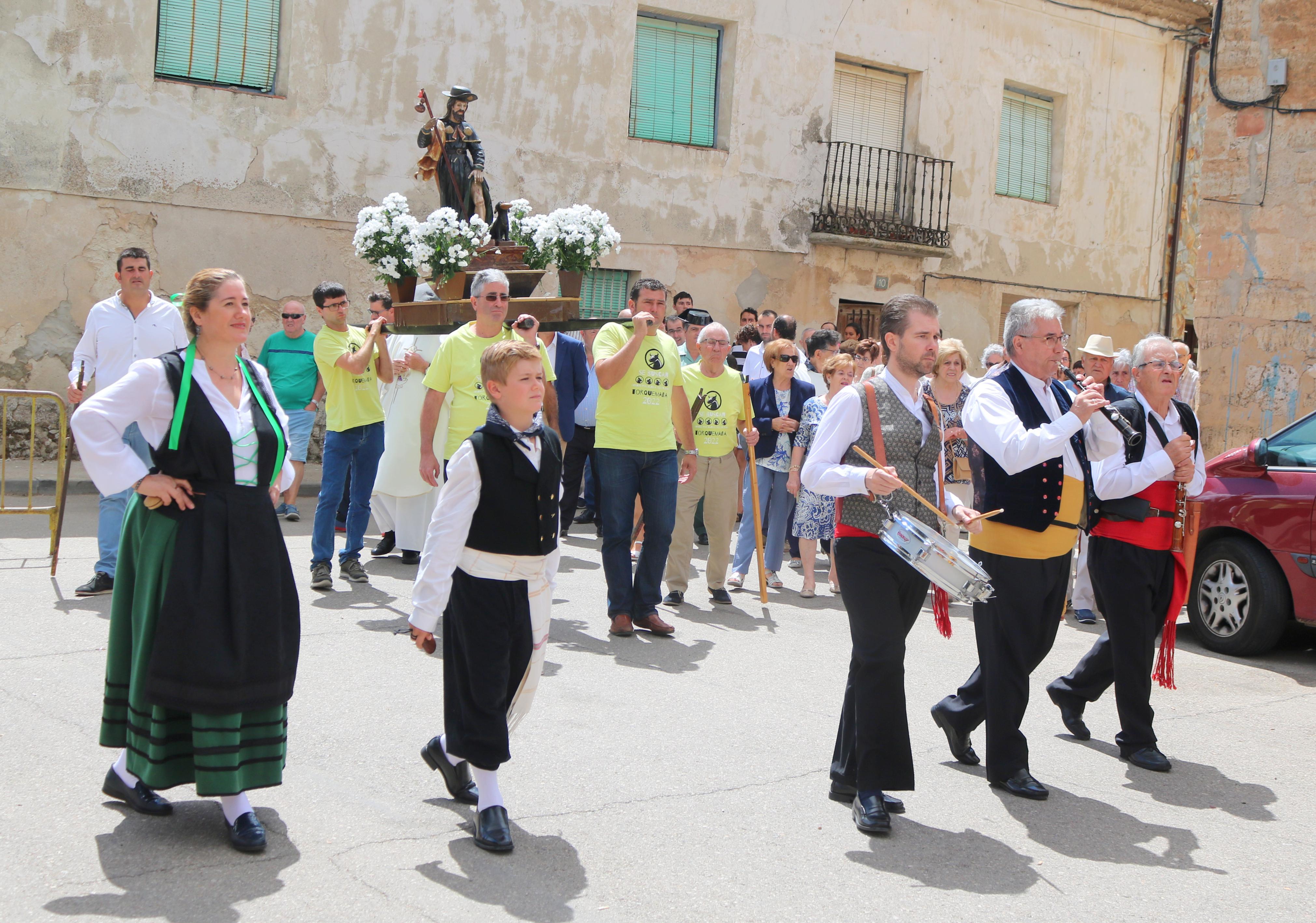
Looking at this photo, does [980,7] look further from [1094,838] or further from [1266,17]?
[1094,838]

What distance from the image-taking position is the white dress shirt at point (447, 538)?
425 cm

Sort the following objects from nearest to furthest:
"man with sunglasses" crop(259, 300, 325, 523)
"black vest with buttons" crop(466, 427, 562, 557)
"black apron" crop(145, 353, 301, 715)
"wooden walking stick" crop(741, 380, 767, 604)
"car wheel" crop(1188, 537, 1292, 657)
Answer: "black apron" crop(145, 353, 301, 715)
"black vest with buttons" crop(466, 427, 562, 557)
"car wheel" crop(1188, 537, 1292, 657)
"wooden walking stick" crop(741, 380, 767, 604)
"man with sunglasses" crop(259, 300, 325, 523)

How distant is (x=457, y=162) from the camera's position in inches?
402

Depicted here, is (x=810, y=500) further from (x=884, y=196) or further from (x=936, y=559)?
(x=884, y=196)

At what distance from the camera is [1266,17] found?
47.6 ft

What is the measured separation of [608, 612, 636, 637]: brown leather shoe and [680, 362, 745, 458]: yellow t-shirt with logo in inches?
67.8

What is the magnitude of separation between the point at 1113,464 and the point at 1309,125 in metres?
10.9

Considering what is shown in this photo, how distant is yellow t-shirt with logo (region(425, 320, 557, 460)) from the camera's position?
7230 mm

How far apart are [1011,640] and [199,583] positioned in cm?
315

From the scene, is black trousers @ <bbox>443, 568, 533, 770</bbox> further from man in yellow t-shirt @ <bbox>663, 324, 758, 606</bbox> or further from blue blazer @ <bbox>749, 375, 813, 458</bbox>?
blue blazer @ <bbox>749, 375, 813, 458</bbox>

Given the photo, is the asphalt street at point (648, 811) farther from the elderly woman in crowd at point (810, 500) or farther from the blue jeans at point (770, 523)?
the blue jeans at point (770, 523)

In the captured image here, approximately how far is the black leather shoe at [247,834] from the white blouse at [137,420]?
3.57 feet

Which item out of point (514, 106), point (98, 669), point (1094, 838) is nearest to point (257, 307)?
point (514, 106)

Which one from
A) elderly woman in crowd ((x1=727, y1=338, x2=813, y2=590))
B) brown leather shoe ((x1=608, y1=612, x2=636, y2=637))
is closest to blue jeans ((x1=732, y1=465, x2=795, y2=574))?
elderly woman in crowd ((x1=727, y1=338, x2=813, y2=590))
